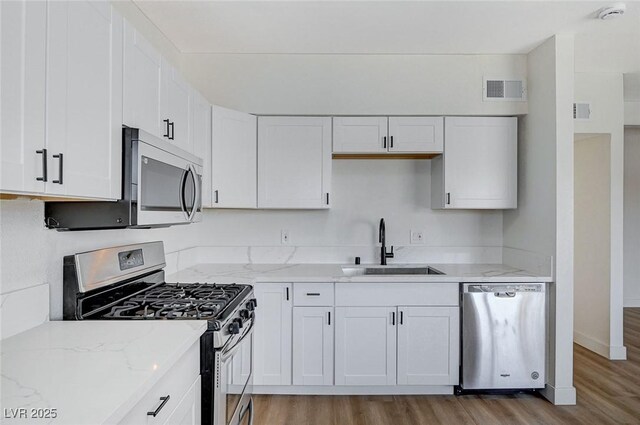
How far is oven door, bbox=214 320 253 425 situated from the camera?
1.67 meters

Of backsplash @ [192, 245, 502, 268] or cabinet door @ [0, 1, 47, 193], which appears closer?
cabinet door @ [0, 1, 47, 193]

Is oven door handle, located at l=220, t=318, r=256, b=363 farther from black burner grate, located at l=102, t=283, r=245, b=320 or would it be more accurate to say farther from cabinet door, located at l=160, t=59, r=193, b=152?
cabinet door, located at l=160, t=59, r=193, b=152

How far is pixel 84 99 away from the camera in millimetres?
1349

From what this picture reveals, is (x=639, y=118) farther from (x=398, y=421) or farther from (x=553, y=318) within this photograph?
(x=398, y=421)

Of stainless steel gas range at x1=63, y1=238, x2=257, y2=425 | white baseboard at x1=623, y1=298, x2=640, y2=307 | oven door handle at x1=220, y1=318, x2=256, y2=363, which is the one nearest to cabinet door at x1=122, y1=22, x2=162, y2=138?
stainless steel gas range at x1=63, y1=238, x2=257, y2=425

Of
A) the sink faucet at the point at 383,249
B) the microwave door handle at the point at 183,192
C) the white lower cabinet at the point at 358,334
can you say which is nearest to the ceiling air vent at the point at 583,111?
the sink faucet at the point at 383,249

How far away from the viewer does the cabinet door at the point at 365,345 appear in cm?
282

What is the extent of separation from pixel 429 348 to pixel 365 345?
1.51 feet

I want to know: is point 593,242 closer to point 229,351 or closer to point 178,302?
point 229,351

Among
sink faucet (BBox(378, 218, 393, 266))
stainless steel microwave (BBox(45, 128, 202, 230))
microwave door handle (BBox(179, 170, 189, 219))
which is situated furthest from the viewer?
sink faucet (BBox(378, 218, 393, 266))

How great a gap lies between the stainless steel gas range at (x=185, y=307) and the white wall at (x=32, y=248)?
0.06 meters

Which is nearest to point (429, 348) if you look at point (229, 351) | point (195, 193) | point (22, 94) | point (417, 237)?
point (417, 237)

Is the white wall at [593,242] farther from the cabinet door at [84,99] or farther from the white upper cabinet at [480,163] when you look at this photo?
the cabinet door at [84,99]

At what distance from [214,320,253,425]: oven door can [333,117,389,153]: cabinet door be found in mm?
1584
